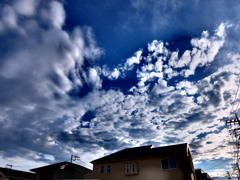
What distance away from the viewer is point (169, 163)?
2009 cm

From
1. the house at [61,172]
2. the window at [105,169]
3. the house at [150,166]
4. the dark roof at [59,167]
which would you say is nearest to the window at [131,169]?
the house at [150,166]

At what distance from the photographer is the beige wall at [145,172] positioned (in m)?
19.3

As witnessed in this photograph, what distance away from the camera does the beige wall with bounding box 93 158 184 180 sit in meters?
19.3

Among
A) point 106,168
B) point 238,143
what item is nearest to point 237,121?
point 238,143

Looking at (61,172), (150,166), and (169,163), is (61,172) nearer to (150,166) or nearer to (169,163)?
(150,166)

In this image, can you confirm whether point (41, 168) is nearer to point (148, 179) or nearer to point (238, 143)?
point (148, 179)

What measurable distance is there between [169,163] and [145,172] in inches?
124

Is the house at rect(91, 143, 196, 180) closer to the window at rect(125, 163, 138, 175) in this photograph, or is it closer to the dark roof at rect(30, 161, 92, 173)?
the window at rect(125, 163, 138, 175)

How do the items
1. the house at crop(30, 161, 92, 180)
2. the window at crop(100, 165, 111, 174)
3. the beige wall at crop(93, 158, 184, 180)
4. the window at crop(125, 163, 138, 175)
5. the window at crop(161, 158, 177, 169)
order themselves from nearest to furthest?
1. the beige wall at crop(93, 158, 184, 180)
2. the window at crop(161, 158, 177, 169)
3. the window at crop(125, 163, 138, 175)
4. the window at crop(100, 165, 111, 174)
5. the house at crop(30, 161, 92, 180)

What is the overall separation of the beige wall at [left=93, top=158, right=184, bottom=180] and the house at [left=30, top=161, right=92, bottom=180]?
546 cm

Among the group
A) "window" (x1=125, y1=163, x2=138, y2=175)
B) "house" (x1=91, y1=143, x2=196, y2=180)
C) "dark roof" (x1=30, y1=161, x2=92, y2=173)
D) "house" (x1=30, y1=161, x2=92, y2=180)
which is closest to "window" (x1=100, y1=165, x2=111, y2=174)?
"house" (x1=91, y1=143, x2=196, y2=180)

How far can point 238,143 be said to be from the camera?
2827 cm

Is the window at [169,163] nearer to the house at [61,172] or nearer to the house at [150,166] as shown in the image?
the house at [150,166]

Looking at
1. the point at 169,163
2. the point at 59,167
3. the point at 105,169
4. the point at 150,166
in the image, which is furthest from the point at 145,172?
the point at 59,167
